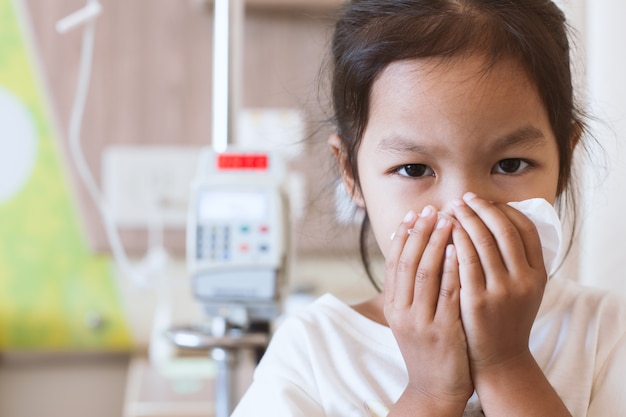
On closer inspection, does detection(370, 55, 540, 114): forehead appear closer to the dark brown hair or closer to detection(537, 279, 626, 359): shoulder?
the dark brown hair

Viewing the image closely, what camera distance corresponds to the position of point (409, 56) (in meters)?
0.84

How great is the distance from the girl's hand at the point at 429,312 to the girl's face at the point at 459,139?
48 mm

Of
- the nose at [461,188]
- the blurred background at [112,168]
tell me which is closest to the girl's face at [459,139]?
the nose at [461,188]

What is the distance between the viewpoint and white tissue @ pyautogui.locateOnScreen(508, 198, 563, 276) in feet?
2.41

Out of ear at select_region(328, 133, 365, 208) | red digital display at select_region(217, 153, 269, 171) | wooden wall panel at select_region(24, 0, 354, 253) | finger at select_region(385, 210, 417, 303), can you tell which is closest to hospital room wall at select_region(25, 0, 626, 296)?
wooden wall panel at select_region(24, 0, 354, 253)

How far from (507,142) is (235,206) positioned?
513 mm

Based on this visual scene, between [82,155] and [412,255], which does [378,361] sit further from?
[82,155]

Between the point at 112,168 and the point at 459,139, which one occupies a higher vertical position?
the point at 459,139

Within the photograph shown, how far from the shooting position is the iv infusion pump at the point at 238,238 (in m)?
1.17

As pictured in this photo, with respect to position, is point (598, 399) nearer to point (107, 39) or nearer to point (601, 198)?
point (601, 198)

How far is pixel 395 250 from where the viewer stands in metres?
0.77

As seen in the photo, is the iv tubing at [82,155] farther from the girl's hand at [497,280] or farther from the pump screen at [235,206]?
the girl's hand at [497,280]

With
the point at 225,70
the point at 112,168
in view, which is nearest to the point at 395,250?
the point at 225,70

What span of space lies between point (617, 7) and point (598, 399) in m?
0.46
